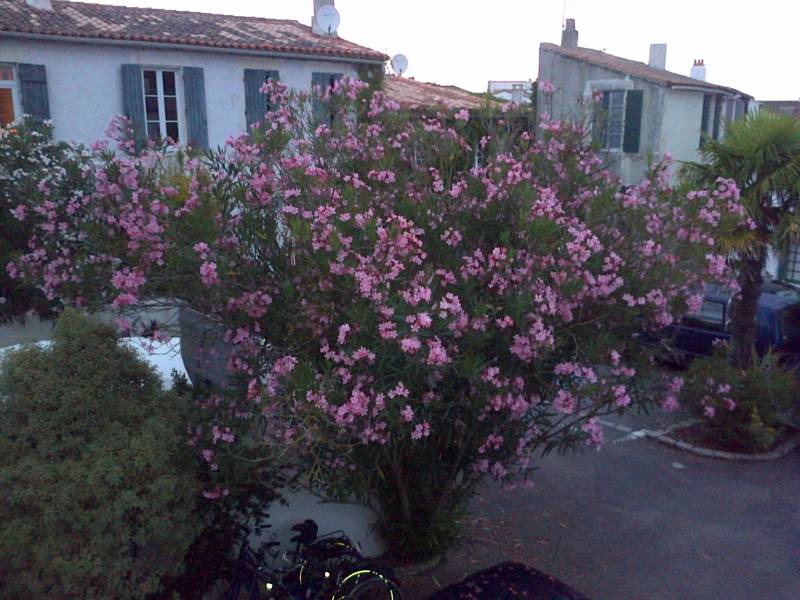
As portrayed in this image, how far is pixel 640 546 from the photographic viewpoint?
6.95 metres

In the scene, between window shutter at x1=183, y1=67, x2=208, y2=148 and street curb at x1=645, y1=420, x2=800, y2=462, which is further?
window shutter at x1=183, y1=67, x2=208, y2=148

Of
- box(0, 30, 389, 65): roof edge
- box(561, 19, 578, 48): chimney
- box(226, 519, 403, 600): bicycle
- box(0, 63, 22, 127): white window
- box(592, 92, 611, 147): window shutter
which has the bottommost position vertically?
box(226, 519, 403, 600): bicycle

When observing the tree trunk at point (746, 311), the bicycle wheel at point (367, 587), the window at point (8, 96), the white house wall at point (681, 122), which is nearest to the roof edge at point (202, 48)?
the window at point (8, 96)

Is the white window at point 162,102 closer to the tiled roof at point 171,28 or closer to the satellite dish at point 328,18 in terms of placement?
the tiled roof at point 171,28

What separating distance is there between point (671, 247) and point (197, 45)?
12.3m

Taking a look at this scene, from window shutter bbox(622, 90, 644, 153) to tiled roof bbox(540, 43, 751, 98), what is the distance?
50 cm

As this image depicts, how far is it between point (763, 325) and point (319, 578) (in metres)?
9.81

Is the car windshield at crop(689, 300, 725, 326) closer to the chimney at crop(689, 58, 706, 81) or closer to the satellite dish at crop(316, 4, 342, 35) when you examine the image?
the satellite dish at crop(316, 4, 342, 35)

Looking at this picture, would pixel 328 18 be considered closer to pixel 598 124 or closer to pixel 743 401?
pixel 743 401

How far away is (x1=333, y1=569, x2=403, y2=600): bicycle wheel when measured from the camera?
14.5ft

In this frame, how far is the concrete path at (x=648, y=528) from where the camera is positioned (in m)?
6.33

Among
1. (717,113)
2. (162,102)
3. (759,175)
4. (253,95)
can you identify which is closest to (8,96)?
(162,102)

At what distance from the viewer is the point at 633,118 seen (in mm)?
20203

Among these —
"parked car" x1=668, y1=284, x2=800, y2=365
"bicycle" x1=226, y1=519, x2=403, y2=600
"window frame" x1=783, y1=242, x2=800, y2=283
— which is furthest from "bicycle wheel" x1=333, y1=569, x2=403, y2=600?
"window frame" x1=783, y1=242, x2=800, y2=283
